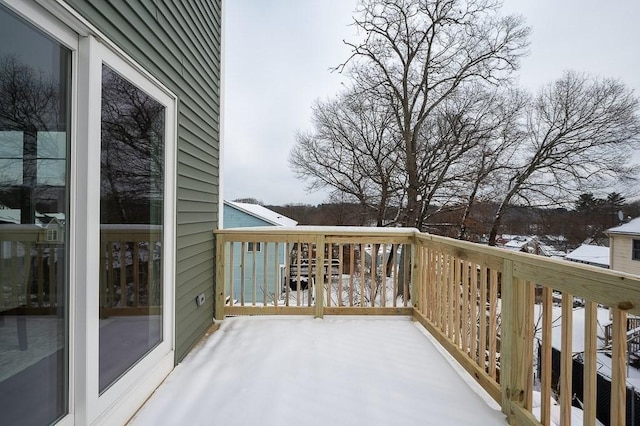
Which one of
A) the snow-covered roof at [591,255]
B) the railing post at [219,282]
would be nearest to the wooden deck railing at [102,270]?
the railing post at [219,282]

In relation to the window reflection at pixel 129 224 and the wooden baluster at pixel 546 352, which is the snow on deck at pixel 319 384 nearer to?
the wooden baluster at pixel 546 352

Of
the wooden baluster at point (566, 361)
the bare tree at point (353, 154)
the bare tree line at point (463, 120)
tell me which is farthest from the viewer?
the bare tree at point (353, 154)

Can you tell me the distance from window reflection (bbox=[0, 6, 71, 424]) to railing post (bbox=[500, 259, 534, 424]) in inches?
86.8

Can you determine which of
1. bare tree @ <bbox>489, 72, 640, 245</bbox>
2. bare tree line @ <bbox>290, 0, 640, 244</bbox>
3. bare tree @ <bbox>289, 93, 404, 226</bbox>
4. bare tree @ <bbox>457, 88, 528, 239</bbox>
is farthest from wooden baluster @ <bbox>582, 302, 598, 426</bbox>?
bare tree @ <bbox>489, 72, 640, 245</bbox>

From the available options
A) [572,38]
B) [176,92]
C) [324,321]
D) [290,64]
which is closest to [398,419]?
[324,321]

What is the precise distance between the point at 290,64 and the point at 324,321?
784 cm

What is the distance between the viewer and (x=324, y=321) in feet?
11.5

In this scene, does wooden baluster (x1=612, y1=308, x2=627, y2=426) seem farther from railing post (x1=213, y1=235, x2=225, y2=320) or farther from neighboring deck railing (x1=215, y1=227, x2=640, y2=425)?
railing post (x1=213, y1=235, x2=225, y2=320)

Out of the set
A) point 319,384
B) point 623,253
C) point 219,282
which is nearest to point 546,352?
point 319,384

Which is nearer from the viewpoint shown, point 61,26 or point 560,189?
point 61,26

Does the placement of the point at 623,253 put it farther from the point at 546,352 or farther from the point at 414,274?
the point at 546,352

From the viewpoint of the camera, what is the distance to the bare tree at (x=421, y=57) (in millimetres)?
9211

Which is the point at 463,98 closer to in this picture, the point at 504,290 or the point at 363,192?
the point at 363,192

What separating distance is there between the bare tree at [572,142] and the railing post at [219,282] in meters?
10.8
